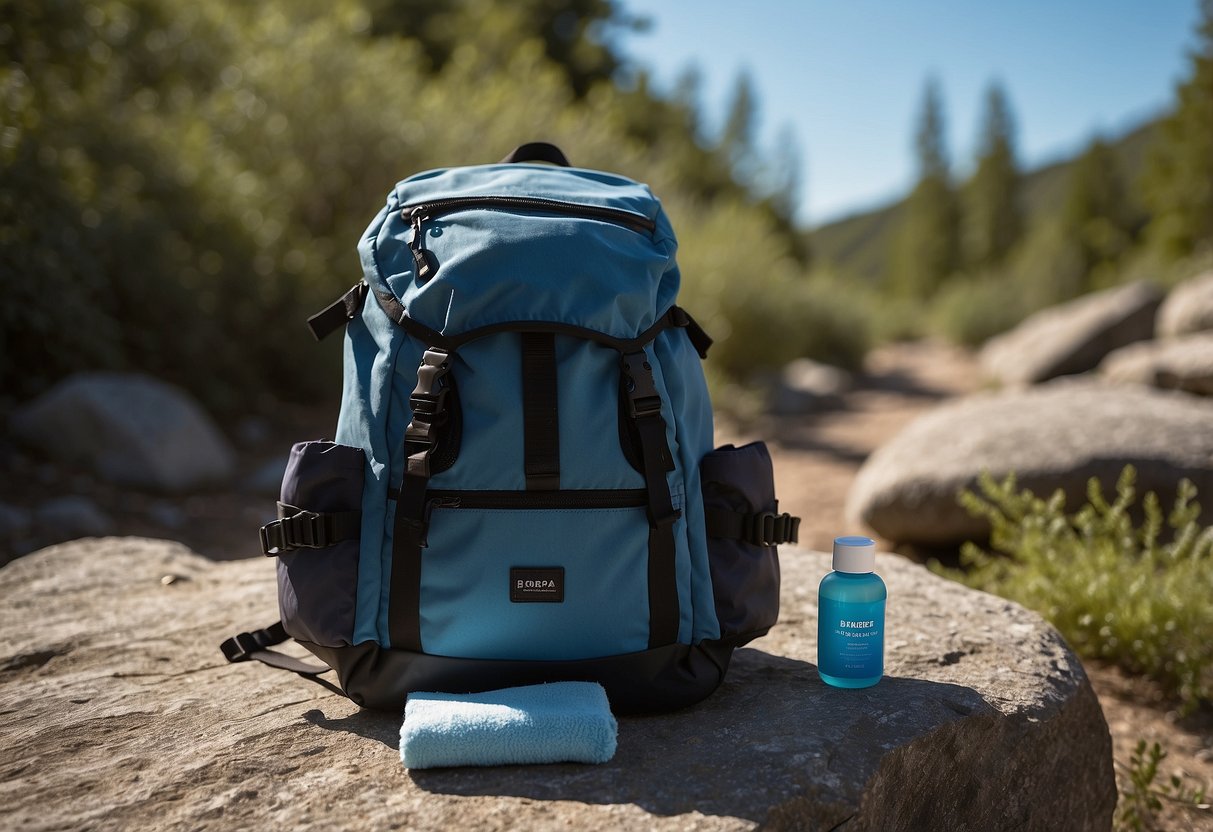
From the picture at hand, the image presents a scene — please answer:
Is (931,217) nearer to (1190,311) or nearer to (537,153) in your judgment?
(1190,311)

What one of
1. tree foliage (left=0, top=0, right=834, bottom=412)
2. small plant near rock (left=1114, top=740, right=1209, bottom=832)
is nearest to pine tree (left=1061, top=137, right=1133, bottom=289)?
tree foliage (left=0, top=0, right=834, bottom=412)

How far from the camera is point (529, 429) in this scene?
1773 mm

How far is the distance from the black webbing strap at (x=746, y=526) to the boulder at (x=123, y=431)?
14.7 ft

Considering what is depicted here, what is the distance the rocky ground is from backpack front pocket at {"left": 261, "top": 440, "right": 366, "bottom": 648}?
2.32 m

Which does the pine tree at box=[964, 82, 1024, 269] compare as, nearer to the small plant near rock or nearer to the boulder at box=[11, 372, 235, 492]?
the boulder at box=[11, 372, 235, 492]

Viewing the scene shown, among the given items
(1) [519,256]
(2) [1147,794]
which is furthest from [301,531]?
(2) [1147,794]

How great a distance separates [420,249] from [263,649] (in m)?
1.07

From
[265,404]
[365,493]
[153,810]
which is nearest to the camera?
[153,810]

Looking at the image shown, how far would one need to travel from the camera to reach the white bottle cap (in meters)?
1.92

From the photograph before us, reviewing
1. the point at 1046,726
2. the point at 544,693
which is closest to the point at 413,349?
the point at 544,693

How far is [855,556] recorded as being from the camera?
6.32ft

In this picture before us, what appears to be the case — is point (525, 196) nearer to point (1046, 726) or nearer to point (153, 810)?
point (153, 810)

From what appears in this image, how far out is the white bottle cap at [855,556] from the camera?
192 centimetres

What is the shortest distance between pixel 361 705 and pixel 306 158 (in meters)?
7.06
